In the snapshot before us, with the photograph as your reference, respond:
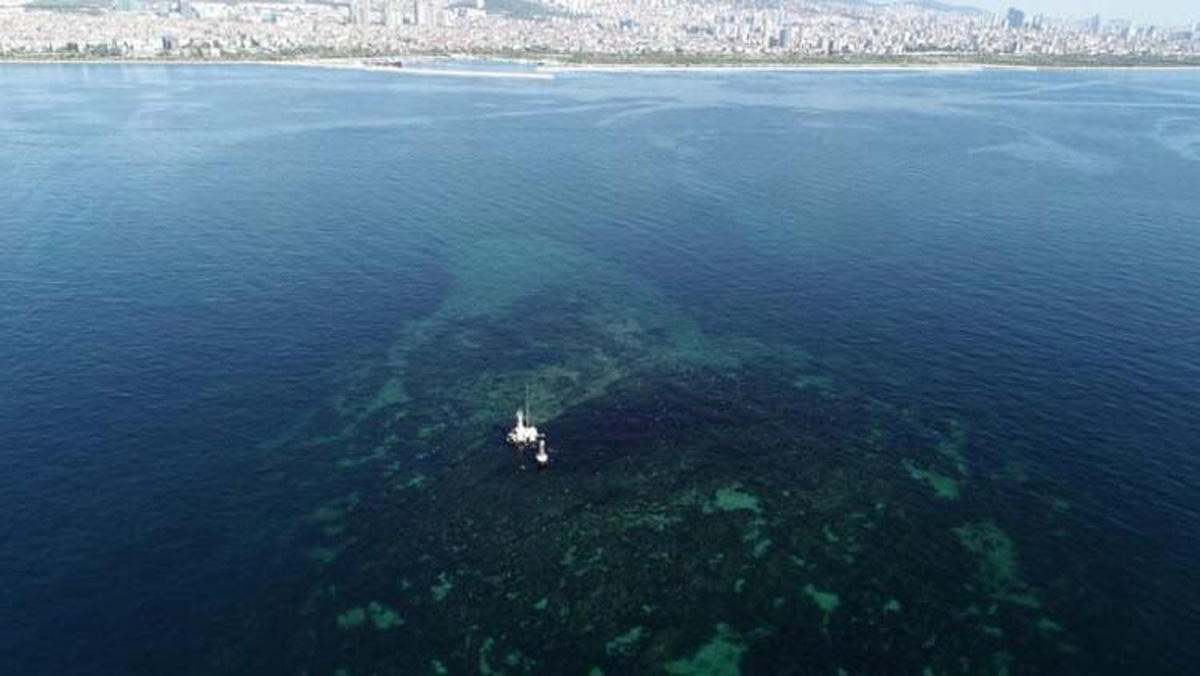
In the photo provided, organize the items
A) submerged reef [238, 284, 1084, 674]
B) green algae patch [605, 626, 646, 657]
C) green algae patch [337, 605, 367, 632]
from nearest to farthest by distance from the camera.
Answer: green algae patch [605, 626, 646, 657], submerged reef [238, 284, 1084, 674], green algae patch [337, 605, 367, 632]

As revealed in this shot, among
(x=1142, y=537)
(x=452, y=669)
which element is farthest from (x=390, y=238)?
(x=1142, y=537)

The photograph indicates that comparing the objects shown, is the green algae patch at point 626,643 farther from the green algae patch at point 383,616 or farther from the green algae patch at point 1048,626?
the green algae patch at point 1048,626

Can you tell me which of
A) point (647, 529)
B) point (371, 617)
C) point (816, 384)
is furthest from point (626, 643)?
point (816, 384)

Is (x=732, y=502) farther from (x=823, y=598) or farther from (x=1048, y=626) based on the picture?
(x=1048, y=626)

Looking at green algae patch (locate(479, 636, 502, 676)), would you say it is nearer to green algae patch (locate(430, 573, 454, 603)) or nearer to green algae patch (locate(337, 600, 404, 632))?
green algae patch (locate(430, 573, 454, 603))

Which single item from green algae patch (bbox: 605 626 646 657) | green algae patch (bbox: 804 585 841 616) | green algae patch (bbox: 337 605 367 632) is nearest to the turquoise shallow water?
green algae patch (bbox: 337 605 367 632)

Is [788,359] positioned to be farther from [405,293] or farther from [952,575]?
[405,293]
